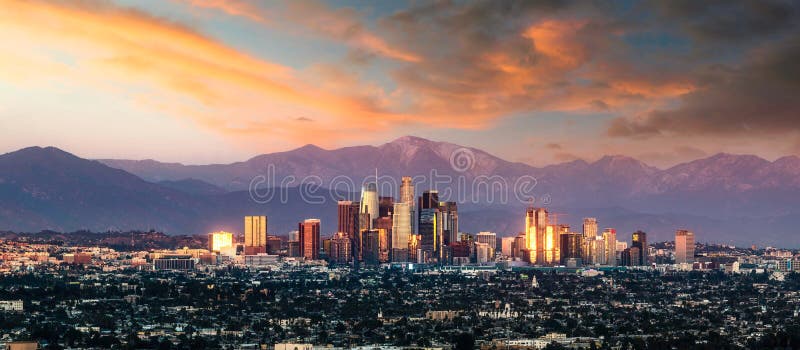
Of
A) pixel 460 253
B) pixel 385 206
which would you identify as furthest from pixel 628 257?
pixel 385 206

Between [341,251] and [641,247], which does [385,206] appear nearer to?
[341,251]

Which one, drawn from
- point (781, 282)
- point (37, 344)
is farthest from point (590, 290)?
point (37, 344)

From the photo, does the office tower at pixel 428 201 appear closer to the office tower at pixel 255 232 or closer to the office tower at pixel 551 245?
the office tower at pixel 551 245

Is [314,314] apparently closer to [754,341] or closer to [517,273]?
[754,341]

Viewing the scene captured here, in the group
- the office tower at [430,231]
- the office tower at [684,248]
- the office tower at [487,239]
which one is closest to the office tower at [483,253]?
the office tower at [430,231]

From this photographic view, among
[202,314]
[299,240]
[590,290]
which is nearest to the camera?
[202,314]

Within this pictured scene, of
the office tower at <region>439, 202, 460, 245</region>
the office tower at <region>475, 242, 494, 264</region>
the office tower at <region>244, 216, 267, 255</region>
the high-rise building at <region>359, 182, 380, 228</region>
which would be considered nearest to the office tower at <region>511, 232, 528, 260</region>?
the office tower at <region>475, 242, 494, 264</region>

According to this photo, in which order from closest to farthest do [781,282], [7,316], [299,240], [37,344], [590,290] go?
[37,344] → [7,316] → [590,290] → [781,282] → [299,240]
